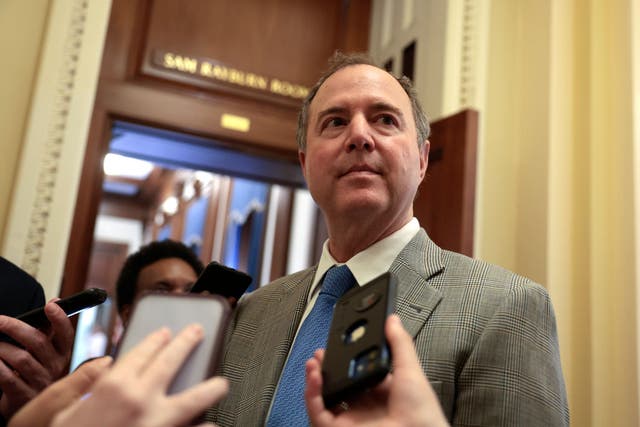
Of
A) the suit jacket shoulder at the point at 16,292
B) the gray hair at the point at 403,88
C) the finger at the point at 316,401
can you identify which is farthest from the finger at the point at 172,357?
the suit jacket shoulder at the point at 16,292

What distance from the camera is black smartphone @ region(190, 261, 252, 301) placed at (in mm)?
1000

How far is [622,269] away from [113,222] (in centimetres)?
928

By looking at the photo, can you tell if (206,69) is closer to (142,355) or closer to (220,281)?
(220,281)

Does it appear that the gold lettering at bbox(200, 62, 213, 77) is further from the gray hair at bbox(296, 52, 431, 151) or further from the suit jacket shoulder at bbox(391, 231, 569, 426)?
the suit jacket shoulder at bbox(391, 231, 569, 426)

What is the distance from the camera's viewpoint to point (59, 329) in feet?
3.40

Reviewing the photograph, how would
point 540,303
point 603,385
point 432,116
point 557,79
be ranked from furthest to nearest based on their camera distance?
1. point 432,116
2. point 557,79
3. point 603,385
4. point 540,303

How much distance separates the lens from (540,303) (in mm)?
983

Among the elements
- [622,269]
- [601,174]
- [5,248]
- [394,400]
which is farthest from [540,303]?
[5,248]

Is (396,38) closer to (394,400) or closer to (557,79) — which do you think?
(557,79)

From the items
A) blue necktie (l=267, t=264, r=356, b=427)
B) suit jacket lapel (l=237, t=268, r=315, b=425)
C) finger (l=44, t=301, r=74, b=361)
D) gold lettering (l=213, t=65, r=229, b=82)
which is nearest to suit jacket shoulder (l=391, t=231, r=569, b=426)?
blue necktie (l=267, t=264, r=356, b=427)

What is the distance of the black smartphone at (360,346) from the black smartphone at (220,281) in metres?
0.35

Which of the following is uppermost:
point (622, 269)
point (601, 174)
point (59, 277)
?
point (601, 174)

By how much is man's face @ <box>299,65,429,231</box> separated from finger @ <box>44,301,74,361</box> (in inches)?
20.0

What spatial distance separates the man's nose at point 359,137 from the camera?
119 centimetres
